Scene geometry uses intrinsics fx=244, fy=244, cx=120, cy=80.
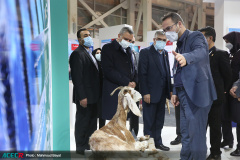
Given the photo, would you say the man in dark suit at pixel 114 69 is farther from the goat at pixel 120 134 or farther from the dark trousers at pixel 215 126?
the dark trousers at pixel 215 126

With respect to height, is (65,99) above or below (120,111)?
above

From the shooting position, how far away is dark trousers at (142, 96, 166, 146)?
3195mm

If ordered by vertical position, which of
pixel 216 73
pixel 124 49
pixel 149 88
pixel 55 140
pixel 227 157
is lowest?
pixel 227 157

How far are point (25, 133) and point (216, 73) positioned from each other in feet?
8.26

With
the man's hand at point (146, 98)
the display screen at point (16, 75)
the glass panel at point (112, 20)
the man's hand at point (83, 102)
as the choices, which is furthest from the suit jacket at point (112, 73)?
the glass panel at point (112, 20)

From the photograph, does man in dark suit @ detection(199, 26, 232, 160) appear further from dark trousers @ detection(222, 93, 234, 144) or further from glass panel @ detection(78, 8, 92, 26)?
glass panel @ detection(78, 8, 92, 26)

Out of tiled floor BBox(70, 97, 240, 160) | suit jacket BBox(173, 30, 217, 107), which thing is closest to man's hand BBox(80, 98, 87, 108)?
tiled floor BBox(70, 97, 240, 160)

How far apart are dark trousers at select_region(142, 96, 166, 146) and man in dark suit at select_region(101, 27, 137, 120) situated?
1.56 ft

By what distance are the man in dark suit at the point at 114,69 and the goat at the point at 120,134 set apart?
23.0 inches

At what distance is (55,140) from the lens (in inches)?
71.9

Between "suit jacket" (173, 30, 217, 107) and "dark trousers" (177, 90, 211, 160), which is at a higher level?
"suit jacket" (173, 30, 217, 107)

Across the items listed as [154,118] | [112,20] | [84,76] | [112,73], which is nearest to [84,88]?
[84,76]

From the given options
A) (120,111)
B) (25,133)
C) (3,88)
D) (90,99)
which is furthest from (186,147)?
(3,88)

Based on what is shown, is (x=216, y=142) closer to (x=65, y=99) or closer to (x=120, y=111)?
(x=120, y=111)
